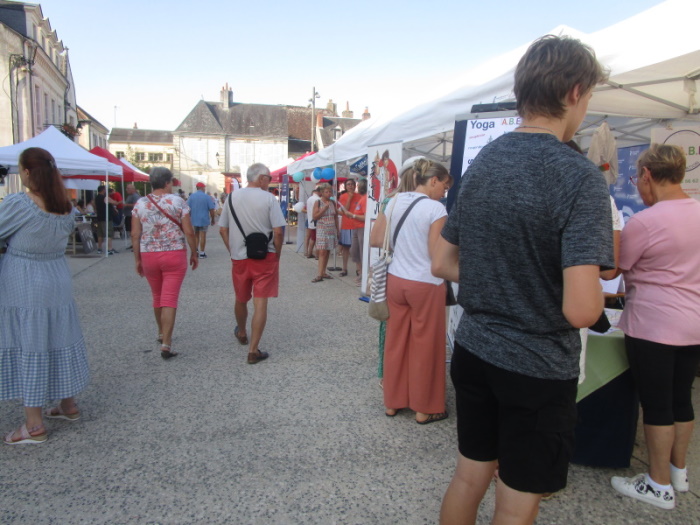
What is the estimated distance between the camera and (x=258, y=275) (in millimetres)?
4547

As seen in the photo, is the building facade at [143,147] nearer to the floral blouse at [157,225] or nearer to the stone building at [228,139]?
the stone building at [228,139]

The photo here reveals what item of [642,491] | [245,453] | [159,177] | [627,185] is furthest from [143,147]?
[642,491]

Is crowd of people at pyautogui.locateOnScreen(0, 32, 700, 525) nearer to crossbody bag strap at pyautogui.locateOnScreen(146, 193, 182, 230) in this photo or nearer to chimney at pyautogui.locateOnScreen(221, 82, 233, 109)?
crossbody bag strap at pyautogui.locateOnScreen(146, 193, 182, 230)

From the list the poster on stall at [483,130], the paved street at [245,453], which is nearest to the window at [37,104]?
the paved street at [245,453]

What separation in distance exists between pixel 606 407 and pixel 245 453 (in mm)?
2083

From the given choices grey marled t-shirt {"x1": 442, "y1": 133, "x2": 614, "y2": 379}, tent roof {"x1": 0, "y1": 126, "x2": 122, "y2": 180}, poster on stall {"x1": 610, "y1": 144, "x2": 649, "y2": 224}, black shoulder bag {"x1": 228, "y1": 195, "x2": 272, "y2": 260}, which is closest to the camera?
grey marled t-shirt {"x1": 442, "y1": 133, "x2": 614, "y2": 379}

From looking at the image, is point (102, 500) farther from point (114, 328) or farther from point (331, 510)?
point (114, 328)

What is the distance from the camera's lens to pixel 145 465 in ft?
9.21

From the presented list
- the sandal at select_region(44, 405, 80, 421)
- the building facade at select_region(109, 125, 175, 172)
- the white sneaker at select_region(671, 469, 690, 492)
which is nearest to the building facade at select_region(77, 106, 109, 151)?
the building facade at select_region(109, 125, 175, 172)

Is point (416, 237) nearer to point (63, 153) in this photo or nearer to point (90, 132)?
point (63, 153)

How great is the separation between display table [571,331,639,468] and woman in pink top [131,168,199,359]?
347cm

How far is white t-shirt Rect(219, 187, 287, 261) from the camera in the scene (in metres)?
4.48

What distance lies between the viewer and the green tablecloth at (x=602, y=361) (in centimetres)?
262

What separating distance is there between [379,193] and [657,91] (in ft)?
10.4
